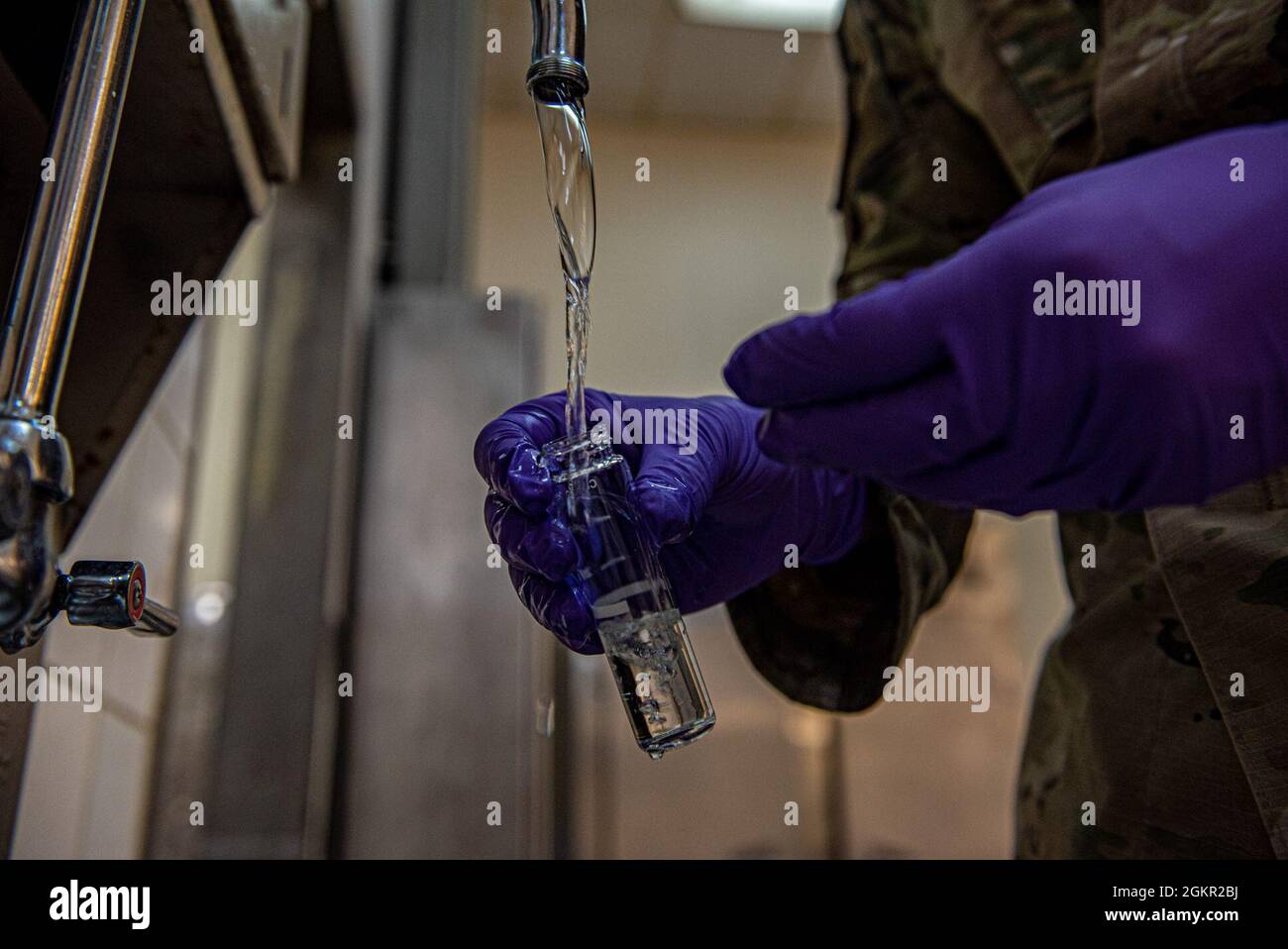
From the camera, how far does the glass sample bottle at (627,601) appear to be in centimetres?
40

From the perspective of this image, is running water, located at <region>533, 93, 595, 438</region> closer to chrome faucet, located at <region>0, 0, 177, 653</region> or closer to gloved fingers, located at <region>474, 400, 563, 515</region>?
gloved fingers, located at <region>474, 400, 563, 515</region>

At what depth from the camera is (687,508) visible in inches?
17.6

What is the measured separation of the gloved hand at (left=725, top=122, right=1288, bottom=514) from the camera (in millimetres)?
344

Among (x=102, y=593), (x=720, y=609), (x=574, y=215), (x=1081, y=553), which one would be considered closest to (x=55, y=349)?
(x=102, y=593)

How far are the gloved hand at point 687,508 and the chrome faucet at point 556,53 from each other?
0.47 ft

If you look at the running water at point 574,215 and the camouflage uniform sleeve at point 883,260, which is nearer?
the running water at point 574,215

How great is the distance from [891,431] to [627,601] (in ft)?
0.43

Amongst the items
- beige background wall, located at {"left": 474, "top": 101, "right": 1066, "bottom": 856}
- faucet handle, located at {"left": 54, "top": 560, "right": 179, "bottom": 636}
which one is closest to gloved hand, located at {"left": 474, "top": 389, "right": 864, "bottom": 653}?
faucet handle, located at {"left": 54, "top": 560, "right": 179, "bottom": 636}

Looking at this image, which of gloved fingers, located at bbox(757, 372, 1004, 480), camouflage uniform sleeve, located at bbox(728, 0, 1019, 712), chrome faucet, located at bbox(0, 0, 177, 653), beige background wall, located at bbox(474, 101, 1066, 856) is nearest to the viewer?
chrome faucet, located at bbox(0, 0, 177, 653)

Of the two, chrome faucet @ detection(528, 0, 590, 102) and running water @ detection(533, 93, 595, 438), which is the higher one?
chrome faucet @ detection(528, 0, 590, 102)

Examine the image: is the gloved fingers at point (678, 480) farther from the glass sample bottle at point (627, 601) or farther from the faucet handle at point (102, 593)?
the faucet handle at point (102, 593)

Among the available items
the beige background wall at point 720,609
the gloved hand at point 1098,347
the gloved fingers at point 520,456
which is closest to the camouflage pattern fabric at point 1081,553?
the gloved hand at point 1098,347

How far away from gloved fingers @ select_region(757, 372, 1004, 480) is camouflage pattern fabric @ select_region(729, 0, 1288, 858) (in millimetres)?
175

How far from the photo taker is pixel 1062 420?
1.24 ft
